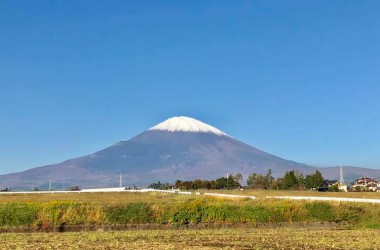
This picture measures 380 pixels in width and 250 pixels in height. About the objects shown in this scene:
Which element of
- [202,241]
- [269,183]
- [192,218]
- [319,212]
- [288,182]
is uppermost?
[269,183]

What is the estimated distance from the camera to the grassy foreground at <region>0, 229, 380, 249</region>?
74.0ft

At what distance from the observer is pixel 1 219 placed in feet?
111

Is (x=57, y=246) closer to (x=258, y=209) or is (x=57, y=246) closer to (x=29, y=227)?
(x=29, y=227)

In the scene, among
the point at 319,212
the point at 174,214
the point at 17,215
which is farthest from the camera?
the point at 319,212

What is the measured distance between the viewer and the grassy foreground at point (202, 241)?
2255 cm

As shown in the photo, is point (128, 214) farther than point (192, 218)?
Yes

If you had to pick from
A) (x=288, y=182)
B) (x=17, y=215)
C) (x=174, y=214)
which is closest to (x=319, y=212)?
(x=174, y=214)

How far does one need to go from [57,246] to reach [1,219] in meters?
12.8

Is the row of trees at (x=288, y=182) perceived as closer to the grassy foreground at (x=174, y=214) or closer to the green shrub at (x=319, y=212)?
the green shrub at (x=319, y=212)

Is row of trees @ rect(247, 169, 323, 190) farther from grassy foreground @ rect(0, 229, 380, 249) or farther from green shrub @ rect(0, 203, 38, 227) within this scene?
grassy foreground @ rect(0, 229, 380, 249)

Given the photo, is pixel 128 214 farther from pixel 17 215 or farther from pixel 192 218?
pixel 17 215

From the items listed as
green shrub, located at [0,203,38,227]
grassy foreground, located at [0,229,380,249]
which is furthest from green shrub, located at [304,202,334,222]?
green shrub, located at [0,203,38,227]

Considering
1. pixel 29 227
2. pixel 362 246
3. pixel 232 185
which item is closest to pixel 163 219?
pixel 29 227

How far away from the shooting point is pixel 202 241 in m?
24.6
